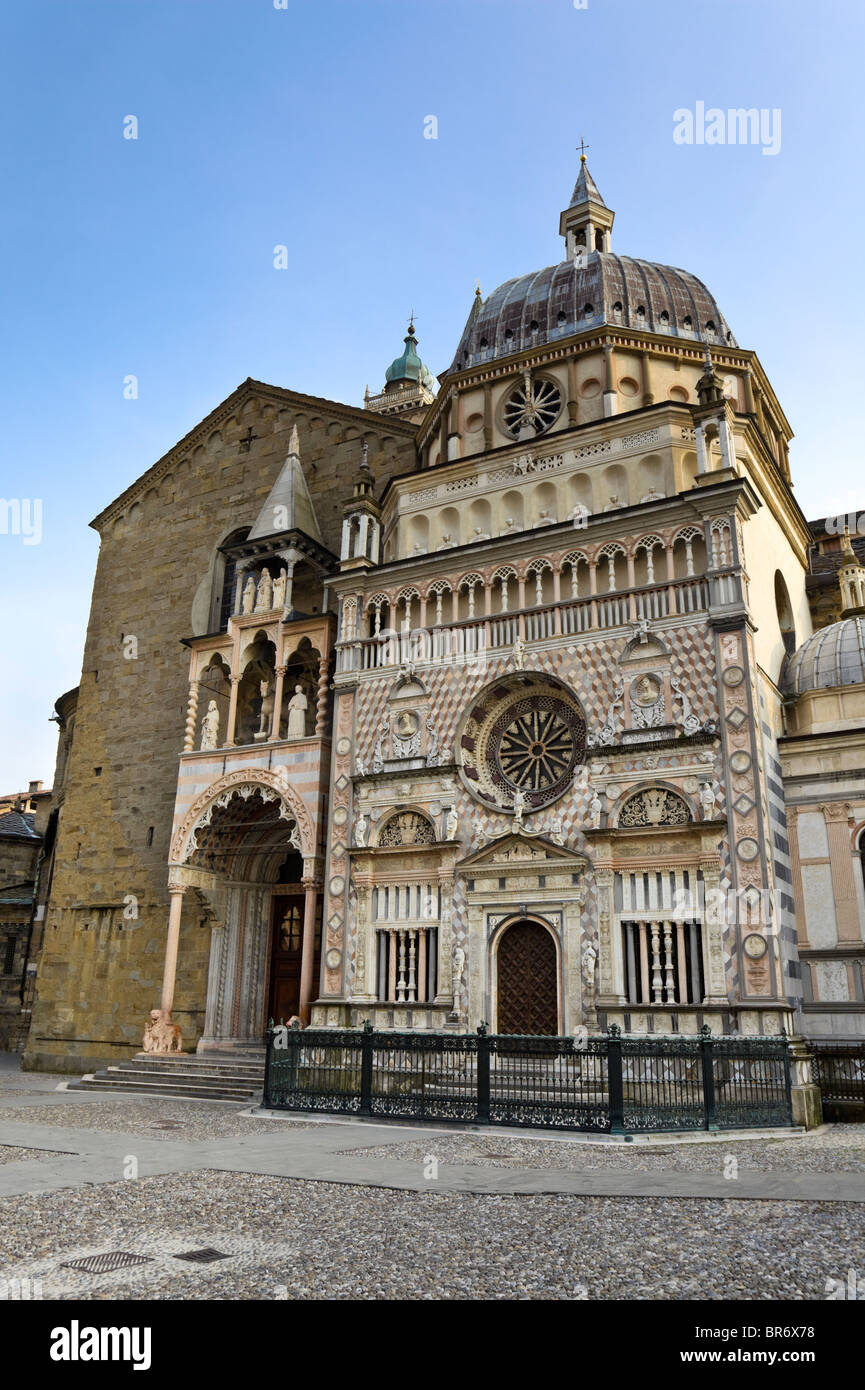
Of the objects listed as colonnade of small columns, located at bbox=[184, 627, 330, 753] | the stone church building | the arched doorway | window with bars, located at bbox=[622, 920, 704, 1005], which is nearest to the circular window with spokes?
the stone church building

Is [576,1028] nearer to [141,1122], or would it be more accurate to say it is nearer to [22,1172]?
[141,1122]

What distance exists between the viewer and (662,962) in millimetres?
18922

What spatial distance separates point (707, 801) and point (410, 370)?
54136 mm

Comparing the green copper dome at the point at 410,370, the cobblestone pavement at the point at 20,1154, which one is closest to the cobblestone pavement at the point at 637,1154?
the cobblestone pavement at the point at 20,1154

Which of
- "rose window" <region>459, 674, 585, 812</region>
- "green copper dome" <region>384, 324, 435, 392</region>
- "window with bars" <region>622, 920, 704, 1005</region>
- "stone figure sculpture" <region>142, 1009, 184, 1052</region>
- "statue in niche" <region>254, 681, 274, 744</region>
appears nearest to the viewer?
"window with bars" <region>622, 920, 704, 1005</region>

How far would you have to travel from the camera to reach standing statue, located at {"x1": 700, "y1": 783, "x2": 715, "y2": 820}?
1870 cm

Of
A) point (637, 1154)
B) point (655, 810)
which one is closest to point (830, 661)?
point (655, 810)

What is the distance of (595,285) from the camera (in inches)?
1090

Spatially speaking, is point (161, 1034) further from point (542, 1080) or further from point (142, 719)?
point (542, 1080)

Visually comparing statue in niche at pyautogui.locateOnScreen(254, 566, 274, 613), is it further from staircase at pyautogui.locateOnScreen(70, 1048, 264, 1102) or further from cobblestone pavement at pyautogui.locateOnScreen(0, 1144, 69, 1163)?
cobblestone pavement at pyautogui.locateOnScreen(0, 1144, 69, 1163)

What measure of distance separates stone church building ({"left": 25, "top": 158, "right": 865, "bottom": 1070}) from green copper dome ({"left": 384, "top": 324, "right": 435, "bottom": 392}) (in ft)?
117

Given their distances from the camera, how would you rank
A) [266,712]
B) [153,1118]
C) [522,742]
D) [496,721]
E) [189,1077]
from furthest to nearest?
[266,712]
[496,721]
[522,742]
[189,1077]
[153,1118]
